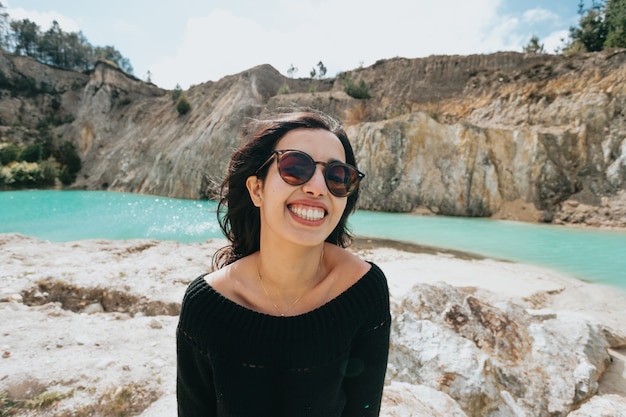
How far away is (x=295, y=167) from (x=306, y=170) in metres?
0.05

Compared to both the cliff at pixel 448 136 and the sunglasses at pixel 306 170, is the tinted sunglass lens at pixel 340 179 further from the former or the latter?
the cliff at pixel 448 136

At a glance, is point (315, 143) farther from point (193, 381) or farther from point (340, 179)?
point (193, 381)

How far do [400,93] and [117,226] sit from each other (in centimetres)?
2632

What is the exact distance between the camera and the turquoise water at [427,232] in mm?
10273

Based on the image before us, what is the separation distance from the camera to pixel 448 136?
22.5m

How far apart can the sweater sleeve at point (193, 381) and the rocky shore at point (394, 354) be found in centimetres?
119

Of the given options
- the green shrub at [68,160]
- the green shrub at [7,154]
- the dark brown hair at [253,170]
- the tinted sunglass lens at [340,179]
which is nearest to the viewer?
the tinted sunglass lens at [340,179]

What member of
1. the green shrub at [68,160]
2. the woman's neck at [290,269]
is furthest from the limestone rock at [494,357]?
the green shrub at [68,160]

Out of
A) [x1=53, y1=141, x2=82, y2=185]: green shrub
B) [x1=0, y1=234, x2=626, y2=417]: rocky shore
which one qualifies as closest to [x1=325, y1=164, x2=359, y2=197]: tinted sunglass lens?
[x1=0, y1=234, x2=626, y2=417]: rocky shore

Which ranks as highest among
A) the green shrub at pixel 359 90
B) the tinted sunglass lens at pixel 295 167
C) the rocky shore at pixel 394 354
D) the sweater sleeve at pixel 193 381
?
the green shrub at pixel 359 90

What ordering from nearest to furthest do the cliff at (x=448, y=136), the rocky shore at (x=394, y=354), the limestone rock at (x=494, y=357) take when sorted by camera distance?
the rocky shore at (x=394, y=354) → the limestone rock at (x=494, y=357) → the cliff at (x=448, y=136)

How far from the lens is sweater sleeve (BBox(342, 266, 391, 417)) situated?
1501 millimetres

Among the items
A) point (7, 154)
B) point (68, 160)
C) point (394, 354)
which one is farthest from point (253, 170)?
point (7, 154)

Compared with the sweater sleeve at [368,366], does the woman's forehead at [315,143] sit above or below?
above
